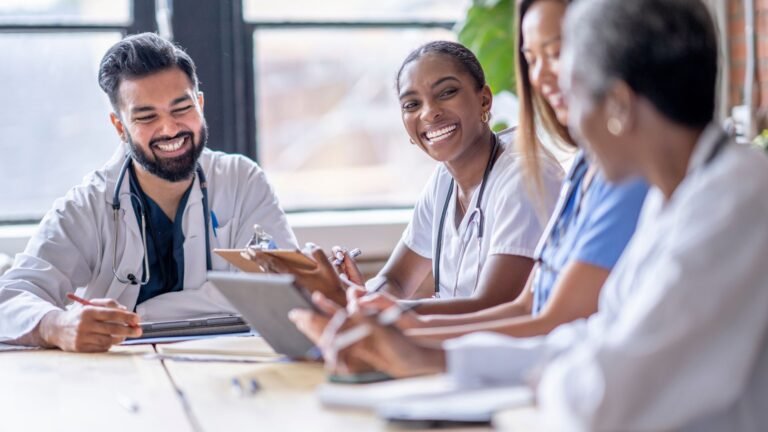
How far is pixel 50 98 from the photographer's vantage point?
13.6 ft

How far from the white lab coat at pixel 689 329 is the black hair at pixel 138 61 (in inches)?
72.6

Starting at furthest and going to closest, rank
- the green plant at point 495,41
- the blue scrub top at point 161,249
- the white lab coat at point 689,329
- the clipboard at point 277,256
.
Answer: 1. the green plant at point 495,41
2. the blue scrub top at point 161,249
3. the clipboard at point 277,256
4. the white lab coat at point 689,329

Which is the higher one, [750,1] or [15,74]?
[750,1]

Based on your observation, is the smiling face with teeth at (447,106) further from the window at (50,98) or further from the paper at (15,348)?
the window at (50,98)

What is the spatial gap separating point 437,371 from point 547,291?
443 mm

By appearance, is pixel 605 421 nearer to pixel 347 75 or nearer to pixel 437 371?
pixel 437 371

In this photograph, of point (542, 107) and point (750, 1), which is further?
point (750, 1)

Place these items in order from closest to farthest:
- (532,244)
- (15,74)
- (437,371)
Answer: (437,371) → (532,244) → (15,74)

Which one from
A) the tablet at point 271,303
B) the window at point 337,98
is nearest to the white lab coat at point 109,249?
the tablet at point 271,303

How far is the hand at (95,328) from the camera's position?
2252 mm

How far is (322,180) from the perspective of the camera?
4.46 metres

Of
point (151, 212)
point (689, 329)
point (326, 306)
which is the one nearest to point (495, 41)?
point (151, 212)

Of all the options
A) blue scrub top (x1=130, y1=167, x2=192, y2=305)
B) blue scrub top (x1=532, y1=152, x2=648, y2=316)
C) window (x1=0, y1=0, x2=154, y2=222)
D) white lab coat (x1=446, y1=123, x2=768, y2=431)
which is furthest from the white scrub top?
window (x1=0, y1=0, x2=154, y2=222)

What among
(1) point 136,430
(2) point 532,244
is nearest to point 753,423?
(1) point 136,430
